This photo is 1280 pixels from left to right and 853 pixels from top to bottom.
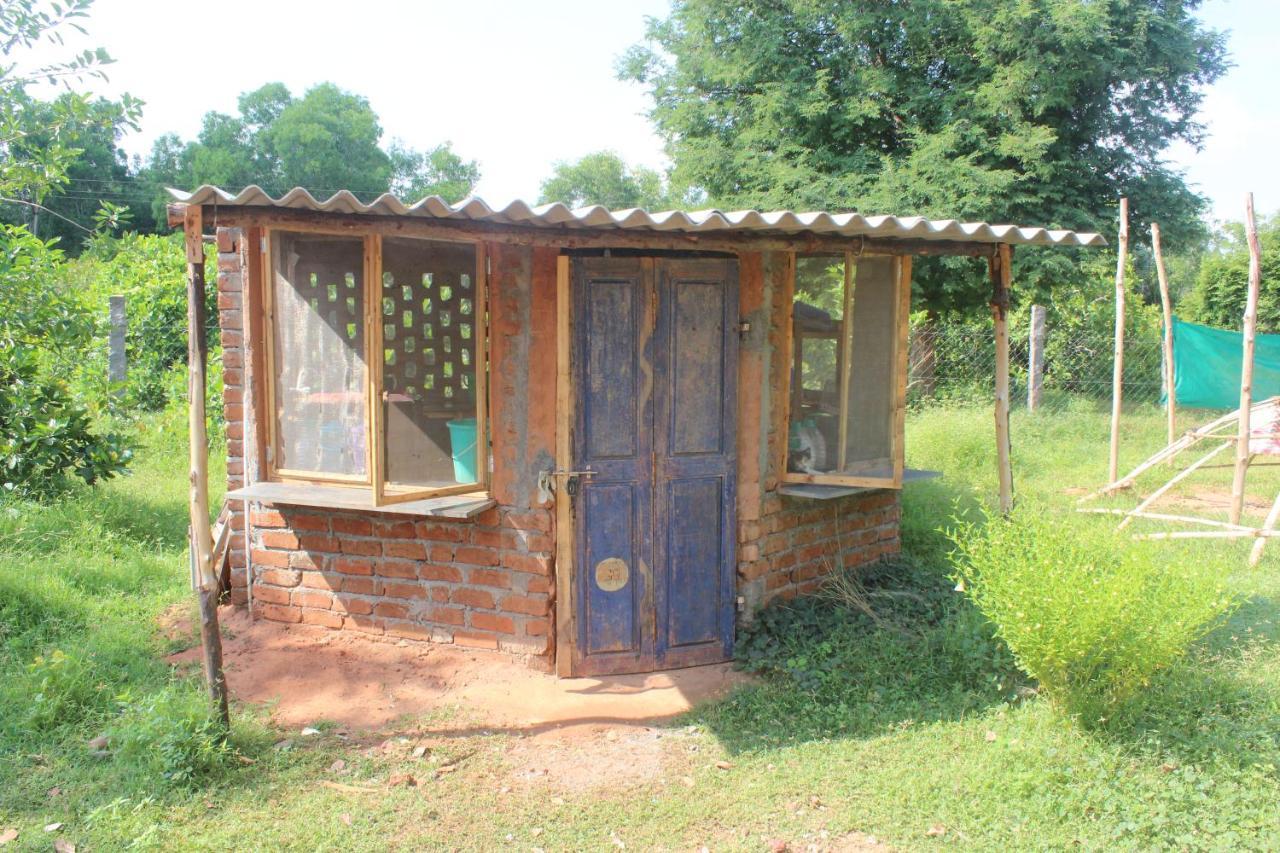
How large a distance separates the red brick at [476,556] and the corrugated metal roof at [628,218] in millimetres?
1847

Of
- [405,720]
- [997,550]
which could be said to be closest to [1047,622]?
[997,550]

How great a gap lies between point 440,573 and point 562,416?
1.24 m

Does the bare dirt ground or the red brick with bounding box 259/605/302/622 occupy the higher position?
the red brick with bounding box 259/605/302/622

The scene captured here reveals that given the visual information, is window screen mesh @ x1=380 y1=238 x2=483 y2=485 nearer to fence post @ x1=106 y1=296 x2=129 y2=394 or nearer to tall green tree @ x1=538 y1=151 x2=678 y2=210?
fence post @ x1=106 y1=296 x2=129 y2=394

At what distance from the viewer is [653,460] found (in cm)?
498

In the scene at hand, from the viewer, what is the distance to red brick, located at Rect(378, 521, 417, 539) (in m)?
5.27

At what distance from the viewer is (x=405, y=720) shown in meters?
4.55

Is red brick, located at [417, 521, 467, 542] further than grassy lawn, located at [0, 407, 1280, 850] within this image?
Yes

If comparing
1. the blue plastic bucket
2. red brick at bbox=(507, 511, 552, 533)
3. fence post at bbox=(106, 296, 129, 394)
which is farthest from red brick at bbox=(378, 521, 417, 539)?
fence post at bbox=(106, 296, 129, 394)

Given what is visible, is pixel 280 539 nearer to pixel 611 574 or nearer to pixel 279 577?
pixel 279 577

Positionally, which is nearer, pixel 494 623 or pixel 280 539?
pixel 494 623

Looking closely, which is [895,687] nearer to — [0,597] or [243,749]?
[243,749]

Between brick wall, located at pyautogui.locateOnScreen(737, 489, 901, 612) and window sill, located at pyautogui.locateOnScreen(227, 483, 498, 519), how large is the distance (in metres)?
1.57

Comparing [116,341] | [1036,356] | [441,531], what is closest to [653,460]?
[441,531]
